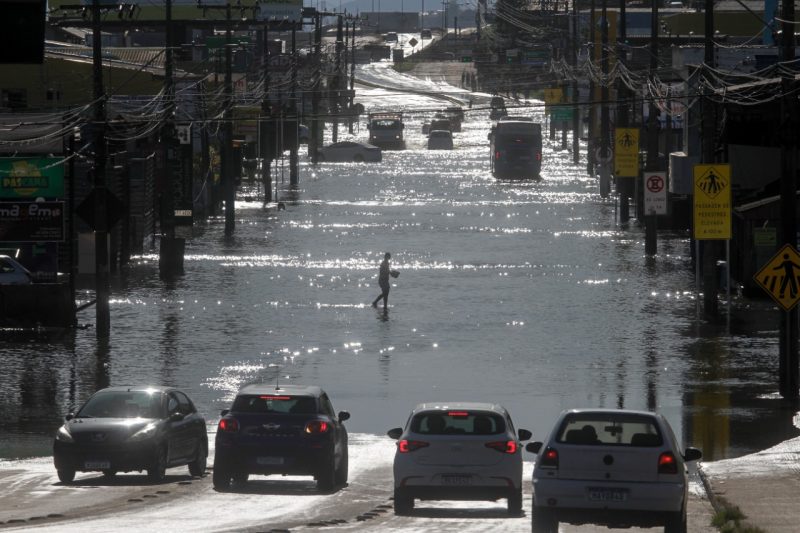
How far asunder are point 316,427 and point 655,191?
1256 inches

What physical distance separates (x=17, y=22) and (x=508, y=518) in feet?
27.2

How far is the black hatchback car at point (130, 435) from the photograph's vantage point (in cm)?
2192

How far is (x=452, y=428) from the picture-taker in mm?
19547

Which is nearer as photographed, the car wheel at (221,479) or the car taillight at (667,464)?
the car taillight at (667,464)

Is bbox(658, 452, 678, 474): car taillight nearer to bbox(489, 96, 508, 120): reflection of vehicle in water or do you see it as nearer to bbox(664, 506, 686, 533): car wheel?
bbox(664, 506, 686, 533): car wheel

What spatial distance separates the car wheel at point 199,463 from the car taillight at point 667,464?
9172 mm

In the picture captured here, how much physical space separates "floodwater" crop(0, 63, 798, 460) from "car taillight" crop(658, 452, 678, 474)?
28.6 feet

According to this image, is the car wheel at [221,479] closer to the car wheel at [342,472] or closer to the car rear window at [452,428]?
the car wheel at [342,472]

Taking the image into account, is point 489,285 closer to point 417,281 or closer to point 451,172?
point 417,281

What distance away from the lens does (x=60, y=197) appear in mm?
42656

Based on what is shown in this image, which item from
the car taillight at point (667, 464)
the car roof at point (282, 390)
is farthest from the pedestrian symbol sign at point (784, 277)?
the car taillight at point (667, 464)

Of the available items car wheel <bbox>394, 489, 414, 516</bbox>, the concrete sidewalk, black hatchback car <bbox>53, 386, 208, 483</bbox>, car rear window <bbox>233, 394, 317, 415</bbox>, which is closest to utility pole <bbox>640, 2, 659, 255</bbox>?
the concrete sidewalk

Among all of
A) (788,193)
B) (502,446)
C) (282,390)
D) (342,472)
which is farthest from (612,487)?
(788,193)

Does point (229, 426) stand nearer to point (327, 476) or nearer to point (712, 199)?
point (327, 476)
